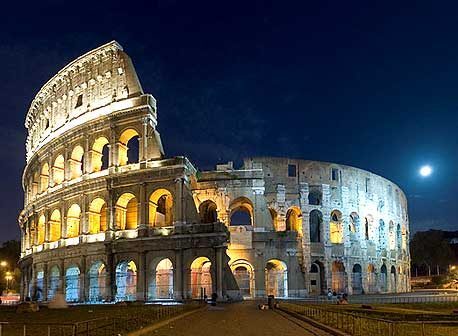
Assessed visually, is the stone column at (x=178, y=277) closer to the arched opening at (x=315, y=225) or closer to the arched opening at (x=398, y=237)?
the arched opening at (x=315, y=225)

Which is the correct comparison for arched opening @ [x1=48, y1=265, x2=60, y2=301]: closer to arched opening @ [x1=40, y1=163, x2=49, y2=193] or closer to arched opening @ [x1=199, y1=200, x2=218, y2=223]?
arched opening @ [x1=40, y1=163, x2=49, y2=193]

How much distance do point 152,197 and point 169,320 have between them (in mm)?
22461

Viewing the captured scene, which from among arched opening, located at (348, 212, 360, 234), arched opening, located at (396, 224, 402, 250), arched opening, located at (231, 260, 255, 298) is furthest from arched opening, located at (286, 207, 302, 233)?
arched opening, located at (396, 224, 402, 250)

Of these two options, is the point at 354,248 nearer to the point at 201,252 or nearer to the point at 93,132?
the point at 201,252

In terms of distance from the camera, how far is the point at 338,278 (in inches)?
2101

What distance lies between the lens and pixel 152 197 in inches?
1688

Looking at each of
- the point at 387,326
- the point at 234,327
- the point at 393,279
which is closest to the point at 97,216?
the point at 234,327

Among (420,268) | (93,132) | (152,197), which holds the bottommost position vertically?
(420,268)

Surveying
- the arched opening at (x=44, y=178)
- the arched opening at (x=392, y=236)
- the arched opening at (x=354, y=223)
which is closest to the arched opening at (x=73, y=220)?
the arched opening at (x=44, y=178)

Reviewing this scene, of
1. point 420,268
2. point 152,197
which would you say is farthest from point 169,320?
point 420,268

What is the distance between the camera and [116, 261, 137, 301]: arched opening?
4241 cm

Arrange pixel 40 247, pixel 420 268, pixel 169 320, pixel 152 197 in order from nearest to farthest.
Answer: pixel 169 320, pixel 152 197, pixel 40 247, pixel 420 268

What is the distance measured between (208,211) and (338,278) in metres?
14.5

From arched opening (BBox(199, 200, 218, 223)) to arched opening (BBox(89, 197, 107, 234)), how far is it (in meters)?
8.18
